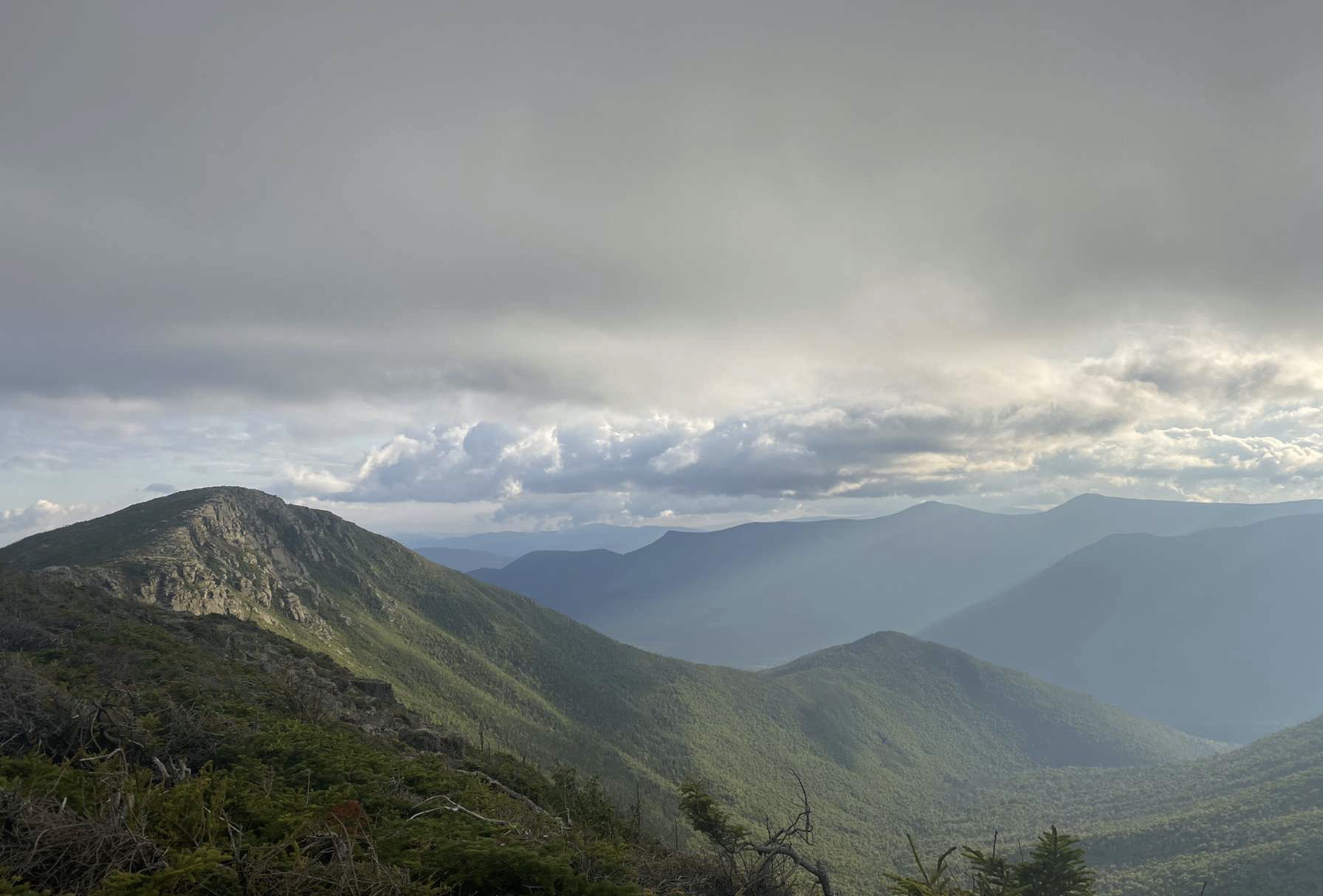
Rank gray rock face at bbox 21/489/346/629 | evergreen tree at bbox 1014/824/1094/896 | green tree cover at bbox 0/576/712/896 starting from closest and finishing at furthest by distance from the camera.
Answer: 1. green tree cover at bbox 0/576/712/896
2. evergreen tree at bbox 1014/824/1094/896
3. gray rock face at bbox 21/489/346/629

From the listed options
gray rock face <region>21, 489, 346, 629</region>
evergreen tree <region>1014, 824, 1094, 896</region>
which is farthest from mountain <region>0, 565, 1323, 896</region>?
gray rock face <region>21, 489, 346, 629</region>

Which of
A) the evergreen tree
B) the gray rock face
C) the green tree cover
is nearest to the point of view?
the green tree cover

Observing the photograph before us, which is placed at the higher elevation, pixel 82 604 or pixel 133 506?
pixel 133 506

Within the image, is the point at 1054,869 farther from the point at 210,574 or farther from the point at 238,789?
the point at 210,574

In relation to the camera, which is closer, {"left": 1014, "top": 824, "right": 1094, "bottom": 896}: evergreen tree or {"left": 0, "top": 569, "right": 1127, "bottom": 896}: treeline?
{"left": 0, "top": 569, "right": 1127, "bottom": 896}: treeline

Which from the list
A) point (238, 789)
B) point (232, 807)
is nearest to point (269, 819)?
point (232, 807)

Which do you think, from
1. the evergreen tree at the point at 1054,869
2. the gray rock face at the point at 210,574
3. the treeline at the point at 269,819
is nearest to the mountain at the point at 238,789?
the treeline at the point at 269,819

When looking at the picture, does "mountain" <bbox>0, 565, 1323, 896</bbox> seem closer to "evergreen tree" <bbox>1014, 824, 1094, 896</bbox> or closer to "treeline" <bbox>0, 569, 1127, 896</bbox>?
"treeline" <bbox>0, 569, 1127, 896</bbox>

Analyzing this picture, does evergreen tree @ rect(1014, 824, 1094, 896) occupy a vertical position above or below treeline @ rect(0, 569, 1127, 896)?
below

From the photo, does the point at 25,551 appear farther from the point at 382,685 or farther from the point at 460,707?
the point at 382,685

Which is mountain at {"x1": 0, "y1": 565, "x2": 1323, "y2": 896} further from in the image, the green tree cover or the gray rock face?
the gray rock face

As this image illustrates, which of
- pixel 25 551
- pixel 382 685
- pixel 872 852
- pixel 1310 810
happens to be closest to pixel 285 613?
pixel 25 551
